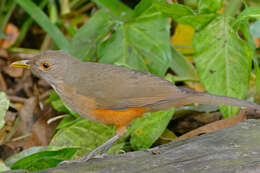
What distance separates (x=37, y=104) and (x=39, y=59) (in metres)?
1.04

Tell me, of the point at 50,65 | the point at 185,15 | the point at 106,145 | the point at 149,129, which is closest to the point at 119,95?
the point at 106,145

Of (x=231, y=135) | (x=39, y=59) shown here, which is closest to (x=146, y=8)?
(x=39, y=59)

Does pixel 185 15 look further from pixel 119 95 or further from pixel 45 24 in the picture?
pixel 45 24

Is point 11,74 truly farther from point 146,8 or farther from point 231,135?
point 231,135

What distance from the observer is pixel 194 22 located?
11.8 ft

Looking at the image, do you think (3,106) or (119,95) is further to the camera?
(3,106)

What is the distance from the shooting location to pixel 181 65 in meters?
4.30

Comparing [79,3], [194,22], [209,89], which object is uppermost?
[79,3]

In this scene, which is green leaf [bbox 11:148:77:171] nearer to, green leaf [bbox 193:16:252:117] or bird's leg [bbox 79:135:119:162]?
bird's leg [bbox 79:135:119:162]

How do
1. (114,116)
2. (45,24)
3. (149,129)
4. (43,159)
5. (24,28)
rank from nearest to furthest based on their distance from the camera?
(114,116), (43,159), (149,129), (45,24), (24,28)

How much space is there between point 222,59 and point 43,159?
1.61 m

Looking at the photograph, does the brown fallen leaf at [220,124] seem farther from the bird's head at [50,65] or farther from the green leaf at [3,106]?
the green leaf at [3,106]

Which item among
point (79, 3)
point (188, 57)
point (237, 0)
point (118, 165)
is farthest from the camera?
point (79, 3)

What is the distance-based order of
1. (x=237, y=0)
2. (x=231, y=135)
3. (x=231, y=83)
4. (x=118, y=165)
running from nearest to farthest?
1. (x=118, y=165)
2. (x=231, y=135)
3. (x=231, y=83)
4. (x=237, y=0)
